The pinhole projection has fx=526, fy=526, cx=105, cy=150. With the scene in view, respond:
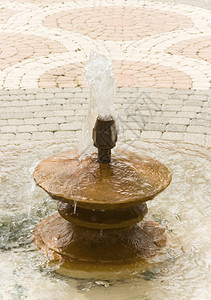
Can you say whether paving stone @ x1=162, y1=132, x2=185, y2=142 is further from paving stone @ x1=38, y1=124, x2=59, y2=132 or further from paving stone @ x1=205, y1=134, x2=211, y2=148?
paving stone @ x1=38, y1=124, x2=59, y2=132

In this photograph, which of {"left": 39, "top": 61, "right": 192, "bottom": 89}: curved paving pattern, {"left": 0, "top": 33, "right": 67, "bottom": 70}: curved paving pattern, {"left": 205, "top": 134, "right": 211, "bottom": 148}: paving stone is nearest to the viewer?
{"left": 205, "top": 134, "right": 211, "bottom": 148}: paving stone

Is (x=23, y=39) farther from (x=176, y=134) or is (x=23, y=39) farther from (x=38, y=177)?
(x=38, y=177)

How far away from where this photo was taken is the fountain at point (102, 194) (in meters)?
3.53

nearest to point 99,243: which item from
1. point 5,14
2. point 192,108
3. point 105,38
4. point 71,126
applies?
point 71,126

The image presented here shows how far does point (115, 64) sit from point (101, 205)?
17.7 ft

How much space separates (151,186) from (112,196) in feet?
1.09

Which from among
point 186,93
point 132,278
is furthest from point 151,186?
point 186,93

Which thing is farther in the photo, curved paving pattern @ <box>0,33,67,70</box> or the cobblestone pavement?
curved paving pattern @ <box>0,33,67,70</box>

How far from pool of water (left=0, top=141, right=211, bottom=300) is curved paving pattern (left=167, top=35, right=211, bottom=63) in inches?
142

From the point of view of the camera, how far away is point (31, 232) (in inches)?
163

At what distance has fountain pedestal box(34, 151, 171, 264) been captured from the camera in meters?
3.52

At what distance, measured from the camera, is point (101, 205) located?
3422 mm

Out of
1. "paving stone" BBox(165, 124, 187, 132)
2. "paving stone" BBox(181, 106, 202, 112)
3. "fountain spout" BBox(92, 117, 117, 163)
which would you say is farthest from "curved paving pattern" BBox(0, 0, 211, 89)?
"fountain spout" BBox(92, 117, 117, 163)

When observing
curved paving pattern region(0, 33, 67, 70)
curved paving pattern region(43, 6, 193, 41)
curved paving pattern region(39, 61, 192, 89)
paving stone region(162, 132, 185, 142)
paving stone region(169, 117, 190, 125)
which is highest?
curved paving pattern region(43, 6, 193, 41)
